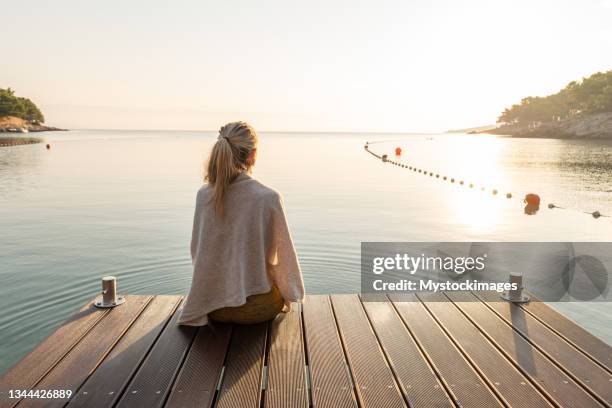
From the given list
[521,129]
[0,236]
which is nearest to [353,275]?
[0,236]

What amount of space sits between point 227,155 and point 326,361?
1709 millimetres

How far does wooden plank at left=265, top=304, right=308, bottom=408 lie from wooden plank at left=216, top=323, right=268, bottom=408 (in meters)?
0.07

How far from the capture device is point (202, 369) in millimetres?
3502

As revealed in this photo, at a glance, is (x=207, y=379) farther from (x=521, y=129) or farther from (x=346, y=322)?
(x=521, y=129)

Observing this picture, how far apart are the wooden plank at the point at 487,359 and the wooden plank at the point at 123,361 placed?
2.49 meters

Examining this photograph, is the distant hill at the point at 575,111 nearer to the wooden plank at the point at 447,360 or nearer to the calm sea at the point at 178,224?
the calm sea at the point at 178,224

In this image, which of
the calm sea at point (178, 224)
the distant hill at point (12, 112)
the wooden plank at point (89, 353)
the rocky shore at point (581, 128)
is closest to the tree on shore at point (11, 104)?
the distant hill at point (12, 112)

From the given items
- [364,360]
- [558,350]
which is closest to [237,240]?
[364,360]

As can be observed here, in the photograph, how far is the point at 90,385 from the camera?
331 cm

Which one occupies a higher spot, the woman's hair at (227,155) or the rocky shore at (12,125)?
the rocky shore at (12,125)

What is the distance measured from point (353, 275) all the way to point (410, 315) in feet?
13.5

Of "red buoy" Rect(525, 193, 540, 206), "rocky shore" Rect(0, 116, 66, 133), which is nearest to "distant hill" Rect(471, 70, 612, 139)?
"red buoy" Rect(525, 193, 540, 206)

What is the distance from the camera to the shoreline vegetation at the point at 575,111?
300ft

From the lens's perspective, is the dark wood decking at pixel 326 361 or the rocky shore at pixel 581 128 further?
the rocky shore at pixel 581 128
